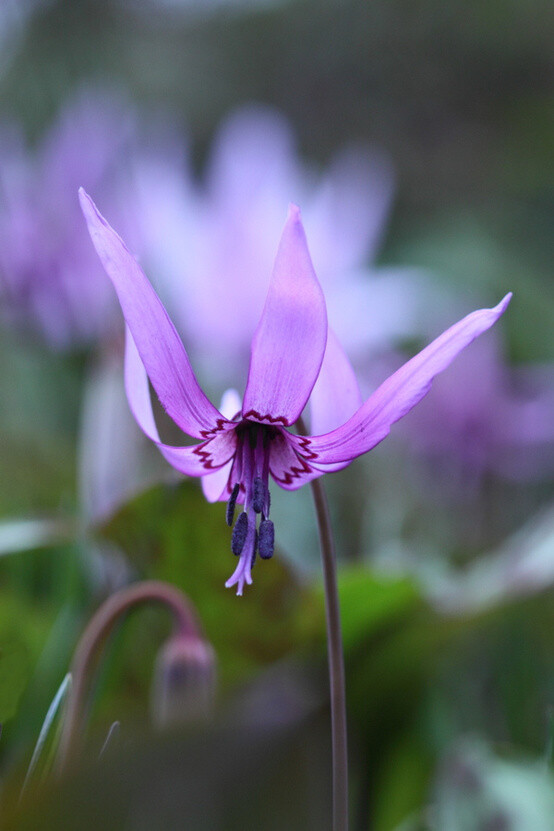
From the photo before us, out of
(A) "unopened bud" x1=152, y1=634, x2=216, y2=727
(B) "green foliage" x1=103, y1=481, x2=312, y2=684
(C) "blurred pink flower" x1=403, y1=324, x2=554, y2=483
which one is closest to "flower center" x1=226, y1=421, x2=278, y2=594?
(A) "unopened bud" x1=152, y1=634, x2=216, y2=727

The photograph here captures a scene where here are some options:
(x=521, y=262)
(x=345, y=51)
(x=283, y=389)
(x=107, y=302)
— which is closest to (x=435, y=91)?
(x=345, y=51)

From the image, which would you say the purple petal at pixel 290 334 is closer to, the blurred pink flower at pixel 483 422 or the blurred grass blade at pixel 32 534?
the blurred grass blade at pixel 32 534

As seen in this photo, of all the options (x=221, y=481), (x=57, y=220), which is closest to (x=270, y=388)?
(x=221, y=481)

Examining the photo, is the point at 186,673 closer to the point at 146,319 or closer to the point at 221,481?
the point at 221,481

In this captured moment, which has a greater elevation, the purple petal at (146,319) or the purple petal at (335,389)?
the purple petal at (335,389)

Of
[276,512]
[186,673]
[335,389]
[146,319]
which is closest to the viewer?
[146,319]

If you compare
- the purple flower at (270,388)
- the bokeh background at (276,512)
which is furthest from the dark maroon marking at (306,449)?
the bokeh background at (276,512)
